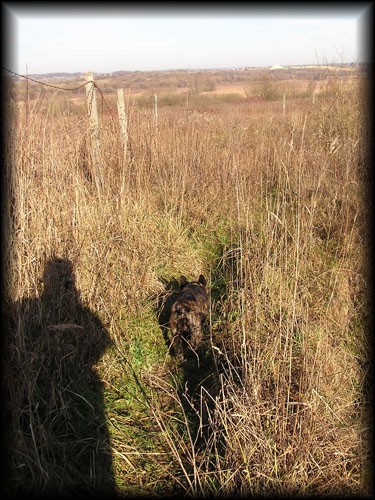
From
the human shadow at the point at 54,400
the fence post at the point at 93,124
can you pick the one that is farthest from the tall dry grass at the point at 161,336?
the fence post at the point at 93,124

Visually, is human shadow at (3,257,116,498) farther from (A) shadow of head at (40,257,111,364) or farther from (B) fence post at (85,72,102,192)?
(B) fence post at (85,72,102,192)

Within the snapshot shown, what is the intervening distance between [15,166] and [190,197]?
113 inches

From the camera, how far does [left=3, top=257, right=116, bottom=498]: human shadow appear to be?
2203 mm

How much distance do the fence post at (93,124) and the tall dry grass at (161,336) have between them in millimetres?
136

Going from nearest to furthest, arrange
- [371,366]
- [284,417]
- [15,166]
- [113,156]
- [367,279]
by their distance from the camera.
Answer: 1. [284,417]
2. [15,166]
3. [371,366]
4. [367,279]
5. [113,156]

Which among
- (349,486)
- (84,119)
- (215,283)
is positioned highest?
(84,119)

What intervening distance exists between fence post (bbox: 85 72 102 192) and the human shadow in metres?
1.35

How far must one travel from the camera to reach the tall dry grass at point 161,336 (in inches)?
90.1

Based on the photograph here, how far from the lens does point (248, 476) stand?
7.00 feet

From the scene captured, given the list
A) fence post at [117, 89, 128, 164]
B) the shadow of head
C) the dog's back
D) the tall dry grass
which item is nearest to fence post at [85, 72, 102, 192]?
the tall dry grass

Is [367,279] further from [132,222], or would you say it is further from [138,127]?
[138,127]

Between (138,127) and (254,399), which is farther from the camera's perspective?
(138,127)

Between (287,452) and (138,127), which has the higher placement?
(138,127)

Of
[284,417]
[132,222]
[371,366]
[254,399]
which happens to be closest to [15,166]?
[132,222]
